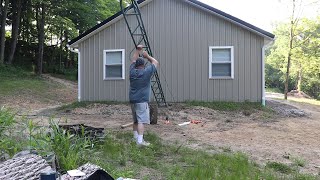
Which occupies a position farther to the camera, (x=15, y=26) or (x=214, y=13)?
(x=15, y=26)

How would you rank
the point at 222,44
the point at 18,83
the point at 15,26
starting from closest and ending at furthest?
the point at 222,44 < the point at 18,83 < the point at 15,26

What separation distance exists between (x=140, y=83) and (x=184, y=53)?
768 cm

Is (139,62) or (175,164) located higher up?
(139,62)

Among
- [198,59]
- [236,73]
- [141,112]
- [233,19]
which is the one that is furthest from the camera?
[198,59]

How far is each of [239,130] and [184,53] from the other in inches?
226

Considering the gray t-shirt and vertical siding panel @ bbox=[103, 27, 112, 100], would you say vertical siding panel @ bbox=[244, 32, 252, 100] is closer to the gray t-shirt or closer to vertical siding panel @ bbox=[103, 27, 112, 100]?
vertical siding panel @ bbox=[103, 27, 112, 100]

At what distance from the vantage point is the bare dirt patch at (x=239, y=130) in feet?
20.7

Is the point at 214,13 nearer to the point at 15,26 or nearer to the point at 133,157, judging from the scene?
the point at 133,157

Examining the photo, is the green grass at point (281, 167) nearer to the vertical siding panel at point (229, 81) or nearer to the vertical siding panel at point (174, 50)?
the vertical siding panel at point (229, 81)

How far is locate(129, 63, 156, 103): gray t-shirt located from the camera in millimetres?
6398

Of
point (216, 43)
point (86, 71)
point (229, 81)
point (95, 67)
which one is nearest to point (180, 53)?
point (216, 43)

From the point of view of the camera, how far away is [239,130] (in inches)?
345

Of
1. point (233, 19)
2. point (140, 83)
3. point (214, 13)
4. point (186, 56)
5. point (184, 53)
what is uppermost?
point (214, 13)

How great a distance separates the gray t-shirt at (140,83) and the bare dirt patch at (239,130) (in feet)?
3.85
